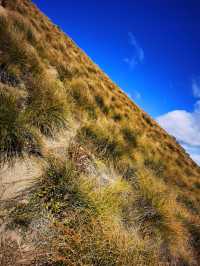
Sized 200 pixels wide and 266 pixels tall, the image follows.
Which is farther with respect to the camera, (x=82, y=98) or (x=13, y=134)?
(x=82, y=98)

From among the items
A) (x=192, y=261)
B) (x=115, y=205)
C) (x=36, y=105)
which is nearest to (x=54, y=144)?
(x=36, y=105)

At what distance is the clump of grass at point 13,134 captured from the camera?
2.65m

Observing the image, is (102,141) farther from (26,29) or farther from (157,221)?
(26,29)

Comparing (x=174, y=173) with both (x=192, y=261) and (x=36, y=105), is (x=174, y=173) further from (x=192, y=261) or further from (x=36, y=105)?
(x=36, y=105)

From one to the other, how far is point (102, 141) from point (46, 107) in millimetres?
1558

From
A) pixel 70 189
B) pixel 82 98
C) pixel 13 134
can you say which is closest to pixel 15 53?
pixel 82 98

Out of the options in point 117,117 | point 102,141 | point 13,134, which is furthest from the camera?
point 117,117

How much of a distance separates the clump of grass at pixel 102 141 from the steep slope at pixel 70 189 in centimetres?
2

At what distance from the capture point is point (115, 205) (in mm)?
2986

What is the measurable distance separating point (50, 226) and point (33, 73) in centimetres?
347

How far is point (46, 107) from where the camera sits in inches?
142

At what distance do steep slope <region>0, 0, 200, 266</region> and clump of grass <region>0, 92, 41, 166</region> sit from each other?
0.02 m

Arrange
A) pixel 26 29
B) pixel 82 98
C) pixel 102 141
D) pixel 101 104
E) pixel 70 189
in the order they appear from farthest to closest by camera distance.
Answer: pixel 101 104 → pixel 26 29 → pixel 82 98 → pixel 102 141 → pixel 70 189

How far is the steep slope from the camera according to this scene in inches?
80.7
